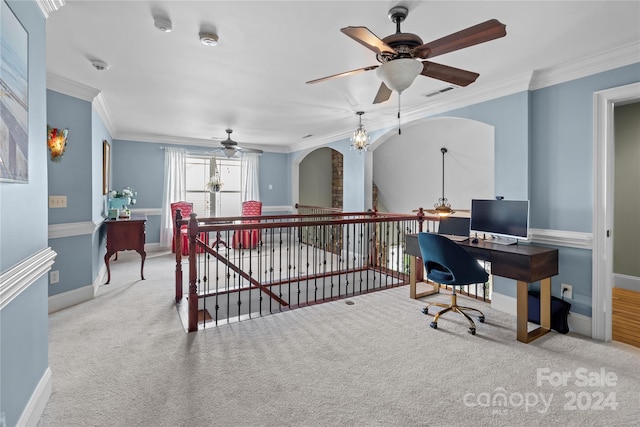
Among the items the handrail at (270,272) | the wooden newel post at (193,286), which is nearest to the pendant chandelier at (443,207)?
the handrail at (270,272)

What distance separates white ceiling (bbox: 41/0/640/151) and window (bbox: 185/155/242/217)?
287 centimetres

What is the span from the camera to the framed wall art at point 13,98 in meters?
1.31

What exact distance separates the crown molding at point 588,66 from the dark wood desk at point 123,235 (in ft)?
16.9

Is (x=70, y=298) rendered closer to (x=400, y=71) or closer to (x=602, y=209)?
(x=400, y=71)

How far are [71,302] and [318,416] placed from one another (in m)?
3.27

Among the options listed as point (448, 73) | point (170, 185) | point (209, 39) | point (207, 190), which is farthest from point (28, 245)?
point (207, 190)

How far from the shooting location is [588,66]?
112 inches

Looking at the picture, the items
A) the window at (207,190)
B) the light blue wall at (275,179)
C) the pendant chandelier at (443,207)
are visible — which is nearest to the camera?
the pendant chandelier at (443,207)

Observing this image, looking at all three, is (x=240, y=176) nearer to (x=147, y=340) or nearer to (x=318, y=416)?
(x=147, y=340)

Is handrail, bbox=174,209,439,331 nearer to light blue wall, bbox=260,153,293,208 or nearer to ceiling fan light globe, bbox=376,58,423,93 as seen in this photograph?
ceiling fan light globe, bbox=376,58,423,93

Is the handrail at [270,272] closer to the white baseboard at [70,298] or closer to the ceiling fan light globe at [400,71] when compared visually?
the white baseboard at [70,298]

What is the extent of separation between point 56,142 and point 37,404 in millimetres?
2690

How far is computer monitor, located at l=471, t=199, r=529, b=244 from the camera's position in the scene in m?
2.95

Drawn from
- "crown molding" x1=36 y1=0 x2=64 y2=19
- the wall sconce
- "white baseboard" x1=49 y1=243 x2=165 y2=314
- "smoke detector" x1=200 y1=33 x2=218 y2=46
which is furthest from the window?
"crown molding" x1=36 y1=0 x2=64 y2=19
